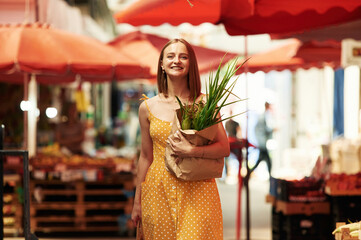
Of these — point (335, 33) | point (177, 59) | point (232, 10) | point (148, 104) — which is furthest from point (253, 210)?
point (177, 59)

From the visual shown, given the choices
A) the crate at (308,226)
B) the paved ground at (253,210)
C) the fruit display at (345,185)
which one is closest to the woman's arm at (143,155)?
the fruit display at (345,185)

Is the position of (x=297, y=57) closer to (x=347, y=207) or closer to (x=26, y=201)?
(x=347, y=207)

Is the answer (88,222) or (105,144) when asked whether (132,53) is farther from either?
(105,144)

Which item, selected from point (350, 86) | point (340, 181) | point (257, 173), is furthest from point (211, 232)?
point (257, 173)

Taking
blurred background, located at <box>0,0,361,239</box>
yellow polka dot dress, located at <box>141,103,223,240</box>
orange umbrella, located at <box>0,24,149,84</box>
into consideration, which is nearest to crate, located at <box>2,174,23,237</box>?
blurred background, located at <box>0,0,361,239</box>

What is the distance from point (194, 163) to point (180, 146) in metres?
0.13

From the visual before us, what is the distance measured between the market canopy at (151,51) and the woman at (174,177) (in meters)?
5.84

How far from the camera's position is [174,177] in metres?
3.90

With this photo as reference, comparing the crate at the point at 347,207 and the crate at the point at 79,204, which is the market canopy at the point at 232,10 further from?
the crate at the point at 79,204

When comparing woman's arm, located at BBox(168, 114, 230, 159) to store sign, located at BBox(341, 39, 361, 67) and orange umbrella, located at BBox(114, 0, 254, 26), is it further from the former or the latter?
store sign, located at BBox(341, 39, 361, 67)

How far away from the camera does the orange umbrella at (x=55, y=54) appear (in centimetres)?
780

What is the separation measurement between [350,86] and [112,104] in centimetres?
2423

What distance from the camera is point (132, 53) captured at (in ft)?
35.8

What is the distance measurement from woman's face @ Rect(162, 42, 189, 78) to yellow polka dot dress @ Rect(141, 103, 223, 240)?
310 millimetres
